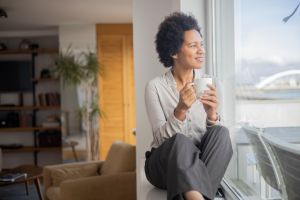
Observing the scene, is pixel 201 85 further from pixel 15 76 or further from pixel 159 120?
pixel 15 76

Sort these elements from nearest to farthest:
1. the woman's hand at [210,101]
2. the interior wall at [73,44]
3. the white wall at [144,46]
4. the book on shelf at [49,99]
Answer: the woman's hand at [210,101] < the white wall at [144,46] < the interior wall at [73,44] < the book on shelf at [49,99]

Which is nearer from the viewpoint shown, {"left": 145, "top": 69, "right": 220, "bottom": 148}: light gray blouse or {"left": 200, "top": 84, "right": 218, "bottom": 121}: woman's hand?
{"left": 200, "top": 84, "right": 218, "bottom": 121}: woman's hand

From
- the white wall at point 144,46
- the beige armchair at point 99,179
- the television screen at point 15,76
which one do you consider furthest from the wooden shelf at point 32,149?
the white wall at point 144,46

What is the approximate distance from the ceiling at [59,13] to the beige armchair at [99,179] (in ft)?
6.48

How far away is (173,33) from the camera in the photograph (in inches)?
63.2

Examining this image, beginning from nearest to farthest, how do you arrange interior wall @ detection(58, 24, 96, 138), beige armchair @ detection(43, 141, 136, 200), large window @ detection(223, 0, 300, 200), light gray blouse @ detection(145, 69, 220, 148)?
large window @ detection(223, 0, 300, 200), light gray blouse @ detection(145, 69, 220, 148), beige armchair @ detection(43, 141, 136, 200), interior wall @ detection(58, 24, 96, 138)

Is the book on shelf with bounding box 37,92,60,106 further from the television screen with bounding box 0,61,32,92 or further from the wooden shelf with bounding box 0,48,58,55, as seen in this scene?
the wooden shelf with bounding box 0,48,58,55

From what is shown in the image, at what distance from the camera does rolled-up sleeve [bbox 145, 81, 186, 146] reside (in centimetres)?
151

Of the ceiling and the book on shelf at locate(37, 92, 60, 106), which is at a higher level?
the ceiling

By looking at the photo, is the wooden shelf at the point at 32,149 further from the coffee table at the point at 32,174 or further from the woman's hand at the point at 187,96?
the woman's hand at the point at 187,96

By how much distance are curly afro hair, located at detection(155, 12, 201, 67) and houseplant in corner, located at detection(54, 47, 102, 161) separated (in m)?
4.19

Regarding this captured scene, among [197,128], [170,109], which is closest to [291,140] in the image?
[197,128]

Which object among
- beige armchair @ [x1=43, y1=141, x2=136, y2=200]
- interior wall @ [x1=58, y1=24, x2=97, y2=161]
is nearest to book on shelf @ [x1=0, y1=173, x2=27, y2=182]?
beige armchair @ [x1=43, y1=141, x2=136, y2=200]

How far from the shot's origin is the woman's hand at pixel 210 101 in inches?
55.8
